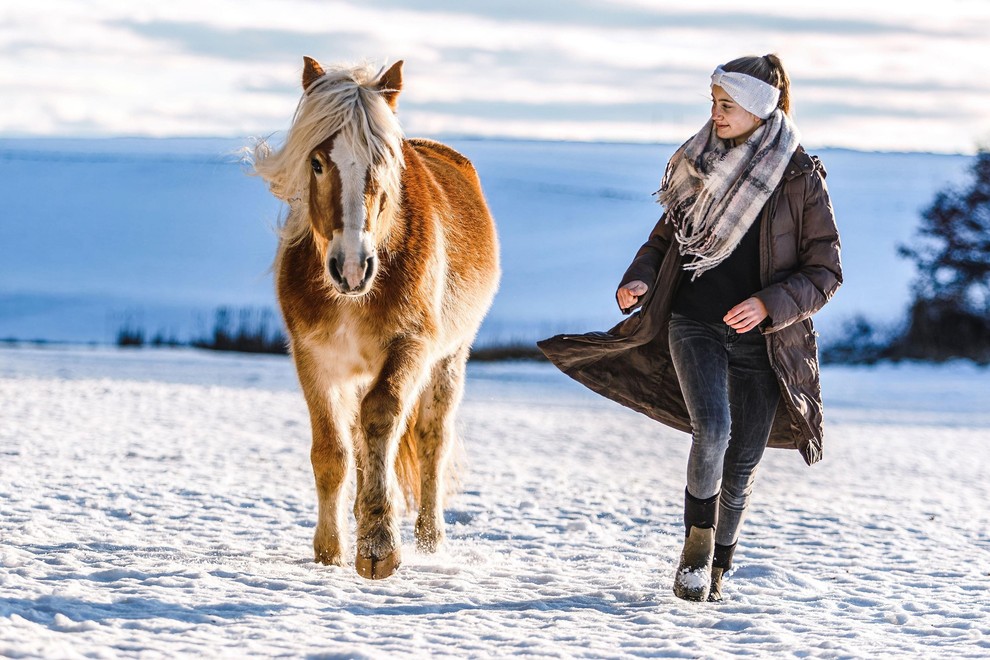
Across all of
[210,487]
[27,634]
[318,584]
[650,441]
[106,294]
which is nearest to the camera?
[27,634]

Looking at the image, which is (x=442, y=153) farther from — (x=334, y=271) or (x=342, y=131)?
(x=334, y=271)

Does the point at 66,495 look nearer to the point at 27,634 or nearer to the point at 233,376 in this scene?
the point at 27,634

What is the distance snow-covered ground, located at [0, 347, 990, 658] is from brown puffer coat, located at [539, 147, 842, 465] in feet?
2.57

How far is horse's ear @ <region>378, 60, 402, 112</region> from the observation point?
4.85 meters

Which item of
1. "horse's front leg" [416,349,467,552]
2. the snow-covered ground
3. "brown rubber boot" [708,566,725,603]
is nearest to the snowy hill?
the snow-covered ground

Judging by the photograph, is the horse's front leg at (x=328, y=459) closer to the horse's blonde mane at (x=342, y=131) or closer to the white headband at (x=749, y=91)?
the horse's blonde mane at (x=342, y=131)

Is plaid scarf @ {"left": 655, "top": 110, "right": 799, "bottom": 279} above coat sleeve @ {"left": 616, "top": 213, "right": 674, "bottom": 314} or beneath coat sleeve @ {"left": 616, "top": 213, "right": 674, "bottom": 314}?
above

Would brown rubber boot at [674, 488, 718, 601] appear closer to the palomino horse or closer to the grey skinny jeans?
the grey skinny jeans

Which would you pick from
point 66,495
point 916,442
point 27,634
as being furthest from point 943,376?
point 27,634

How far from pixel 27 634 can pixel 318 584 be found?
130 cm

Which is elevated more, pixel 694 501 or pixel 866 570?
pixel 694 501

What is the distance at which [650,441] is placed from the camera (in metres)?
11.3

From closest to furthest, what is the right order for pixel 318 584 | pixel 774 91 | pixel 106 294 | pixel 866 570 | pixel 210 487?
pixel 774 91 < pixel 318 584 < pixel 866 570 < pixel 210 487 < pixel 106 294

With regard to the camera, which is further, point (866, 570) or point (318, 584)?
point (866, 570)
